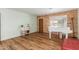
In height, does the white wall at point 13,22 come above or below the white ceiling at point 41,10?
below

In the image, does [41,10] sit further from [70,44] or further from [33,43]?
[70,44]

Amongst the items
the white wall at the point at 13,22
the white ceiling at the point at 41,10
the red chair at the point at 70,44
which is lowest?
the red chair at the point at 70,44

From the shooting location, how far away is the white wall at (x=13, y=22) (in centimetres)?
180

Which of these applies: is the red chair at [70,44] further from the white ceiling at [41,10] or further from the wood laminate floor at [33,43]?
the white ceiling at [41,10]

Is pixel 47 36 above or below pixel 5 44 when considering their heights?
above

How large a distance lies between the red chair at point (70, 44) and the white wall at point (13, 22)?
716 millimetres

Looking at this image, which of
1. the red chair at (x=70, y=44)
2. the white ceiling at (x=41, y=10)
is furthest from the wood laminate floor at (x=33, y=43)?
the white ceiling at (x=41, y=10)

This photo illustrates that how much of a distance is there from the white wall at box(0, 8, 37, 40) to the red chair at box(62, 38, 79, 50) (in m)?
0.72

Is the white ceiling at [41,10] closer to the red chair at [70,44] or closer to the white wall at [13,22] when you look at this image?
the white wall at [13,22]

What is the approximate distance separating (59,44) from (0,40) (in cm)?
121
